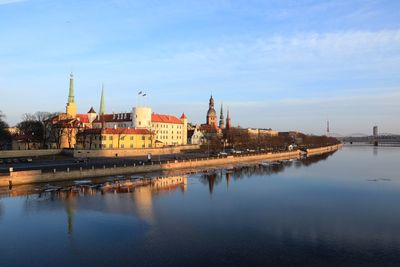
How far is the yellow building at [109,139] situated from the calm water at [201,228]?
40.7m

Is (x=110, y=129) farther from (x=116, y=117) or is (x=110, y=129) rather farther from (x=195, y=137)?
(x=195, y=137)

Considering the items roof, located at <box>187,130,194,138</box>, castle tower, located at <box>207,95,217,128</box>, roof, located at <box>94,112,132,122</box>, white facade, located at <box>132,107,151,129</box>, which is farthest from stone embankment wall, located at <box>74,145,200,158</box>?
castle tower, located at <box>207,95,217,128</box>

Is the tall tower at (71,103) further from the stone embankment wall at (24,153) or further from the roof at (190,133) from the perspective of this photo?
the roof at (190,133)

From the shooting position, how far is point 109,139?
78000mm

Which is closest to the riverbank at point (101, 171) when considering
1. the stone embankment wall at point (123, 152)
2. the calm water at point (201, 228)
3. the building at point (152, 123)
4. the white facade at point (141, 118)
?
the calm water at point (201, 228)

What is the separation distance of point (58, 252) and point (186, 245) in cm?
648

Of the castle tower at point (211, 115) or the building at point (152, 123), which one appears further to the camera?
the castle tower at point (211, 115)

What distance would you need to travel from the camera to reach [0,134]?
6500 cm

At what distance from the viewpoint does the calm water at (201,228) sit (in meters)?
18.7

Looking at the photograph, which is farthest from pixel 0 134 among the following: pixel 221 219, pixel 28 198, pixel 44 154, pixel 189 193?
pixel 221 219

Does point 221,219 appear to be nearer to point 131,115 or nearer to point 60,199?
point 60,199

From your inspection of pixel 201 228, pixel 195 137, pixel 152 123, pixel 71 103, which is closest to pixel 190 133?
pixel 195 137

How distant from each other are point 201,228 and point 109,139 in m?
57.2

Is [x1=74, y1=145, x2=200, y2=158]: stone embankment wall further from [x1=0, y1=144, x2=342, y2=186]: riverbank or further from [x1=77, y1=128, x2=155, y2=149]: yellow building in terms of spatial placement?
[x1=0, y1=144, x2=342, y2=186]: riverbank
